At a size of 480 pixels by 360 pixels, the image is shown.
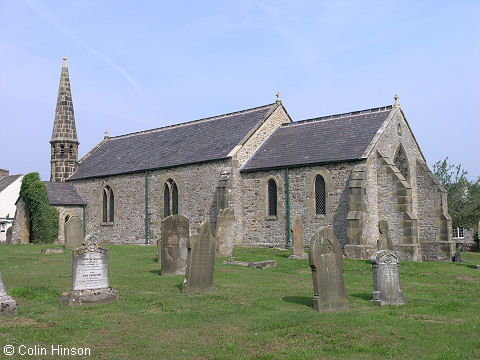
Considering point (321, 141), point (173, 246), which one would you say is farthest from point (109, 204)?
point (173, 246)

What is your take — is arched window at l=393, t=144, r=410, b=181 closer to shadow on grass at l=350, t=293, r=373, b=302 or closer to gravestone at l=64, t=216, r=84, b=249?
shadow on grass at l=350, t=293, r=373, b=302

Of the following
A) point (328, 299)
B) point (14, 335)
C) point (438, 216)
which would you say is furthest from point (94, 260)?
point (438, 216)

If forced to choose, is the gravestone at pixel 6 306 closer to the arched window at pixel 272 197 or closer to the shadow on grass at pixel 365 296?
the shadow on grass at pixel 365 296

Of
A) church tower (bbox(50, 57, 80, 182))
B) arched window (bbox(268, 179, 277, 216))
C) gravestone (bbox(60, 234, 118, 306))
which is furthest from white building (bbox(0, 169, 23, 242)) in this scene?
gravestone (bbox(60, 234, 118, 306))

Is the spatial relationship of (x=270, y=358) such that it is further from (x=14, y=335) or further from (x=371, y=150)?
(x=371, y=150)

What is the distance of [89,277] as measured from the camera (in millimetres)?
11164

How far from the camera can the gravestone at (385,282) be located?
11039mm

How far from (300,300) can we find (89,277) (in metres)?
4.88

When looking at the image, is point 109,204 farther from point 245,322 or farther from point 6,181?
point 245,322

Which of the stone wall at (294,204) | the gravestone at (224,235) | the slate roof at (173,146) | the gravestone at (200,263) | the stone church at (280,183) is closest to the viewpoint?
the gravestone at (200,263)

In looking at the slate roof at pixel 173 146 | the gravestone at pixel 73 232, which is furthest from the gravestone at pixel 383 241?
the gravestone at pixel 73 232

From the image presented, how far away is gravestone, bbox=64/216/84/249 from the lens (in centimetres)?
2498

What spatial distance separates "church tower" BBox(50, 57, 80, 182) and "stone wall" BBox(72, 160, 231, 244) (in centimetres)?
224

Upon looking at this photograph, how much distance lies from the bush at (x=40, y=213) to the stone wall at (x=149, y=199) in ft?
9.13
